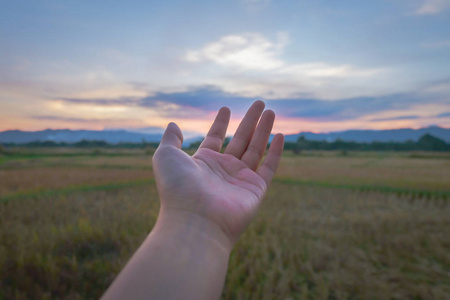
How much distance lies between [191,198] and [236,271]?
8.13ft

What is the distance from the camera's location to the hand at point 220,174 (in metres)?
1.80

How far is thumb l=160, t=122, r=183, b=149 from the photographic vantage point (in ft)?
7.47

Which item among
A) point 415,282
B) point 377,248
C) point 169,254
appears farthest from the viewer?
point 377,248

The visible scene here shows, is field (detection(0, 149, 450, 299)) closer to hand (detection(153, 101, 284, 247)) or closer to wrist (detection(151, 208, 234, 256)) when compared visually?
hand (detection(153, 101, 284, 247))

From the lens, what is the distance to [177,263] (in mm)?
1396

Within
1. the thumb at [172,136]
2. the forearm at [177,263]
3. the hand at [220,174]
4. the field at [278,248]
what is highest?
the thumb at [172,136]

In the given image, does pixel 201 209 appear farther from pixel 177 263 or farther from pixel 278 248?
pixel 278 248

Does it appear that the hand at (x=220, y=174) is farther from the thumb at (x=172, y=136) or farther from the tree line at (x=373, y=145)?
the tree line at (x=373, y=145)

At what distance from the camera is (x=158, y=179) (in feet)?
6.72

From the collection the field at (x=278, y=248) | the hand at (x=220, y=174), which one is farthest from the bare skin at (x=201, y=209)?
the field at (x=278, y=248)

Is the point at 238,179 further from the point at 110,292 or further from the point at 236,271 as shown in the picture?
the point at 236,271

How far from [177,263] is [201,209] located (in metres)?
0.42

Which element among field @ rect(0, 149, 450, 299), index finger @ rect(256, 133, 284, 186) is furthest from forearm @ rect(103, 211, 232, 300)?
field @ rect(0, 149, 450, 299)

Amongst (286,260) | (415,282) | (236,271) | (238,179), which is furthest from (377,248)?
(238,179)
